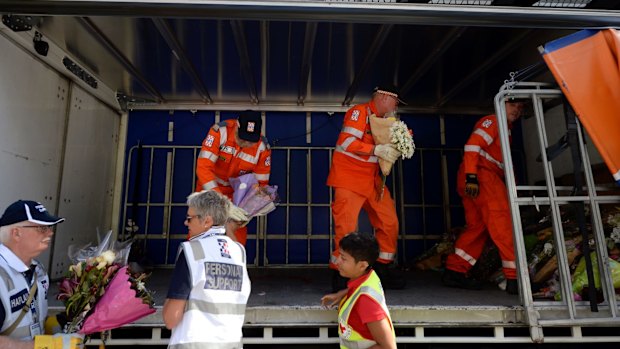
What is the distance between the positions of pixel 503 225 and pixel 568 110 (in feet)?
4.48

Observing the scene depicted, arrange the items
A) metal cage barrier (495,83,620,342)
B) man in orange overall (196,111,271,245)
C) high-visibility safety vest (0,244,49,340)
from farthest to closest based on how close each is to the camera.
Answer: man in orange overall (196,111,271,245) < metal cage barrier (495,83,620,342) < high-visibility safety vest (0,244,49,340)

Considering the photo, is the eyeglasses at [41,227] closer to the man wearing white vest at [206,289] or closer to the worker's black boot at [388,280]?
the man wearing white vest at [206,289]

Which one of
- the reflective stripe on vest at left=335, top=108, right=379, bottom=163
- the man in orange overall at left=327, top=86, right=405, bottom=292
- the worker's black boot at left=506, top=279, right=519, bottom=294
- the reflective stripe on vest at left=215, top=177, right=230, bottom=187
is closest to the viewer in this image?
the worker's black boot at left=506, top=279, right=519, bottom=294

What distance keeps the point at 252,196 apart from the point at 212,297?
2.05m

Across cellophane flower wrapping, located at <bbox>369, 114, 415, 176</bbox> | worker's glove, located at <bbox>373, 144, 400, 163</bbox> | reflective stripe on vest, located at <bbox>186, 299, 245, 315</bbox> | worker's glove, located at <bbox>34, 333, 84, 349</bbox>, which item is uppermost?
cellophane flower wrapping, located at <bbox>369, 114, 415, 176</bbox>

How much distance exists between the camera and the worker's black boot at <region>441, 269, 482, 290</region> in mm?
4098

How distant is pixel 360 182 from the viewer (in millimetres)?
4008

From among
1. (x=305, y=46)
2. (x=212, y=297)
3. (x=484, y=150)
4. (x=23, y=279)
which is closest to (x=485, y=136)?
(x=484, y=150)

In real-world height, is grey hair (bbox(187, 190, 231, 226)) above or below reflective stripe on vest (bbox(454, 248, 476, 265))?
above

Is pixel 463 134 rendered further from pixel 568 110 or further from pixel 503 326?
pixel 503 326

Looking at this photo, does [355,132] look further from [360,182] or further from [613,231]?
[613,231]

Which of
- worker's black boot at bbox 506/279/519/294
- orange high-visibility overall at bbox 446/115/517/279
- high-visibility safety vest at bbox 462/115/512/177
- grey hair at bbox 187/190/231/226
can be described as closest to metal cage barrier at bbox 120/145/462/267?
orange high-visibility overall at bbox 446/115/517/279

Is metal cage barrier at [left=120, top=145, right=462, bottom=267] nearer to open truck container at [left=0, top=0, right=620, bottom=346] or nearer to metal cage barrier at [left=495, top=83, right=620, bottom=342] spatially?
open truck container at [left=0, top=0, right=620, bottom=346]

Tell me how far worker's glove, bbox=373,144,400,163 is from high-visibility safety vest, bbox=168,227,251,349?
2.20m
